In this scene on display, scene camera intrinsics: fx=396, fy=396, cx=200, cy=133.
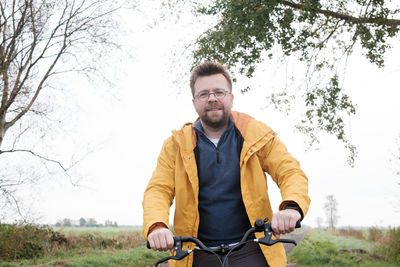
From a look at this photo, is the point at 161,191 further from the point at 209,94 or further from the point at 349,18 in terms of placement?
the point at 349,18

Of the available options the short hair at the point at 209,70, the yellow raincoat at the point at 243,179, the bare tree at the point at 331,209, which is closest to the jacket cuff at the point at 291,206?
the yellow raincoat at the point at 243,179

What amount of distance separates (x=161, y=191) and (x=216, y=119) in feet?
2.48

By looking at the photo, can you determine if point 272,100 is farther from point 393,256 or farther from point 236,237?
point 236,237

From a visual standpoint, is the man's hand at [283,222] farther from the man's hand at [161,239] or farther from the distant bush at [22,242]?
the distant bush at [22,242]

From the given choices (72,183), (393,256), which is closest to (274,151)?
(393,256)

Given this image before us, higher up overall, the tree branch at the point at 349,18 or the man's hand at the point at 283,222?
the tree branch at the point at 349,18

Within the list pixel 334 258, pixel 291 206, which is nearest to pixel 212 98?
pixel 291 206

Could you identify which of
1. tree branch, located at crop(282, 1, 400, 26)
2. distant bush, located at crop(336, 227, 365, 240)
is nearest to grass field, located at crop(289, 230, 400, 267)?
tree branch, located at crop(282, 1, 400, 26)

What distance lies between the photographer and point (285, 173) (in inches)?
123

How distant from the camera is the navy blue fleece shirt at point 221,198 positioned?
3.17m

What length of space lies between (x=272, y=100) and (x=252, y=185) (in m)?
10.4

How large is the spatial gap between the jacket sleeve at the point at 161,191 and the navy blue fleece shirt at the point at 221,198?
0.86 ft

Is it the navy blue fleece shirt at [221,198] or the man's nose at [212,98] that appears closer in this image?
the navy blue fleece shirt at [221,198]

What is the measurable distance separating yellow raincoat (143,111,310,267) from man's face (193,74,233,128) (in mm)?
166
